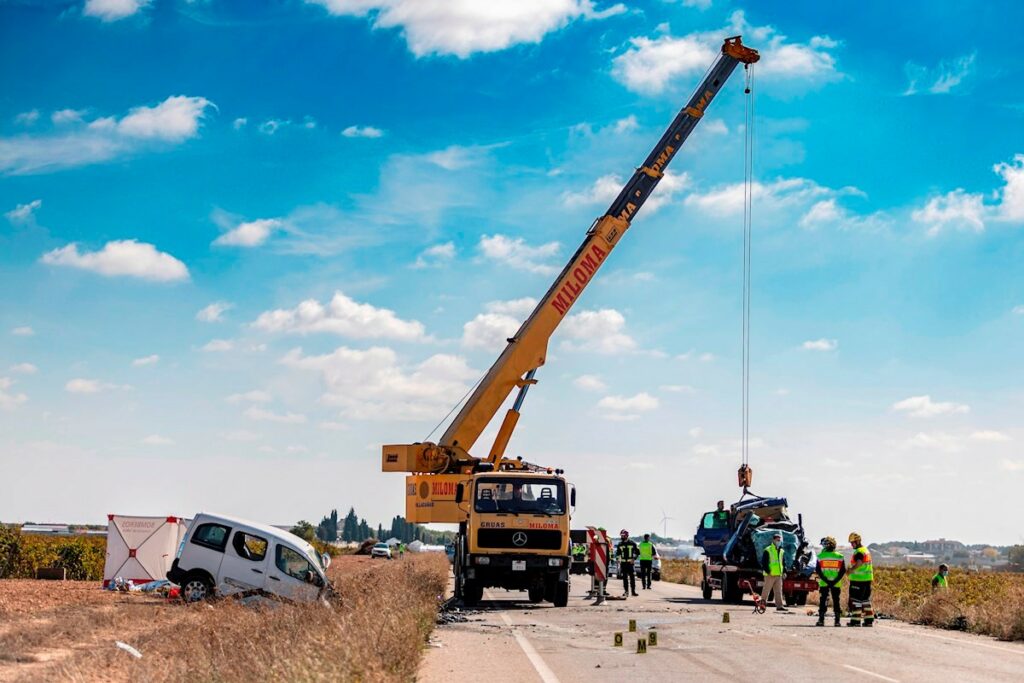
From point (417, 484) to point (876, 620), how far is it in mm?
12243

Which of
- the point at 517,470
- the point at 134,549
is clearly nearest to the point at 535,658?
the point at 517,470

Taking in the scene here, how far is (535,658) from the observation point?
15016mm

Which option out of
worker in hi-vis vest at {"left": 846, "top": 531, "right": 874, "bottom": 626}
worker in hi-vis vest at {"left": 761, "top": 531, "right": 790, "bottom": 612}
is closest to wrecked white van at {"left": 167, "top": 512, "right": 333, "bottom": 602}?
worker in hi-vis vest at {"left": 761, "top": 531, "right": 790, "bottom": 612}

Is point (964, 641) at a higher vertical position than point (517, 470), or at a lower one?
lower

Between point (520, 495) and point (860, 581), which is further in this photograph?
point (520, 495)

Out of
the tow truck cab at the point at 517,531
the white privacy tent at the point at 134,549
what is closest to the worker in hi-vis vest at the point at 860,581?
the tow truck cab at the point at 517,531

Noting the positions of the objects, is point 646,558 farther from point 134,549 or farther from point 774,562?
point 134,549

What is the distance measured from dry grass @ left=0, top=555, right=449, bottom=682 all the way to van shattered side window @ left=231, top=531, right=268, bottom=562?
205 cm

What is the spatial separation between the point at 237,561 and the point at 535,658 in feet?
35.1

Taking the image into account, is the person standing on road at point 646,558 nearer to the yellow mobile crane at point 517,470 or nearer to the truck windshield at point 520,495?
the yellow mobile crane at point 517,470

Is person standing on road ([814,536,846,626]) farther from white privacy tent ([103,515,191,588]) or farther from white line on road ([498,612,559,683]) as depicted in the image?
white privacy tent ([103,515,191,588])

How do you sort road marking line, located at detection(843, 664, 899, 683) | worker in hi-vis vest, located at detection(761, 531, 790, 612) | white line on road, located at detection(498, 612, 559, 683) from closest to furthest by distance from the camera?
road marking line, located at detection(843, 664, 899, 683) < white line on road, located at detection(498, 612, 559, 683) < worker in hi-vis vest, located at detection(761, 531, 790, 612)

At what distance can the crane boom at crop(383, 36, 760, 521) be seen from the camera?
102 ft

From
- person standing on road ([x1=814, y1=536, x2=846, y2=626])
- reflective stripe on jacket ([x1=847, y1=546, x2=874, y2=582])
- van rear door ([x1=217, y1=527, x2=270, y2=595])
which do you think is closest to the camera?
person standing on road ([x1=814, y1=536, x2=846, y2=626])
